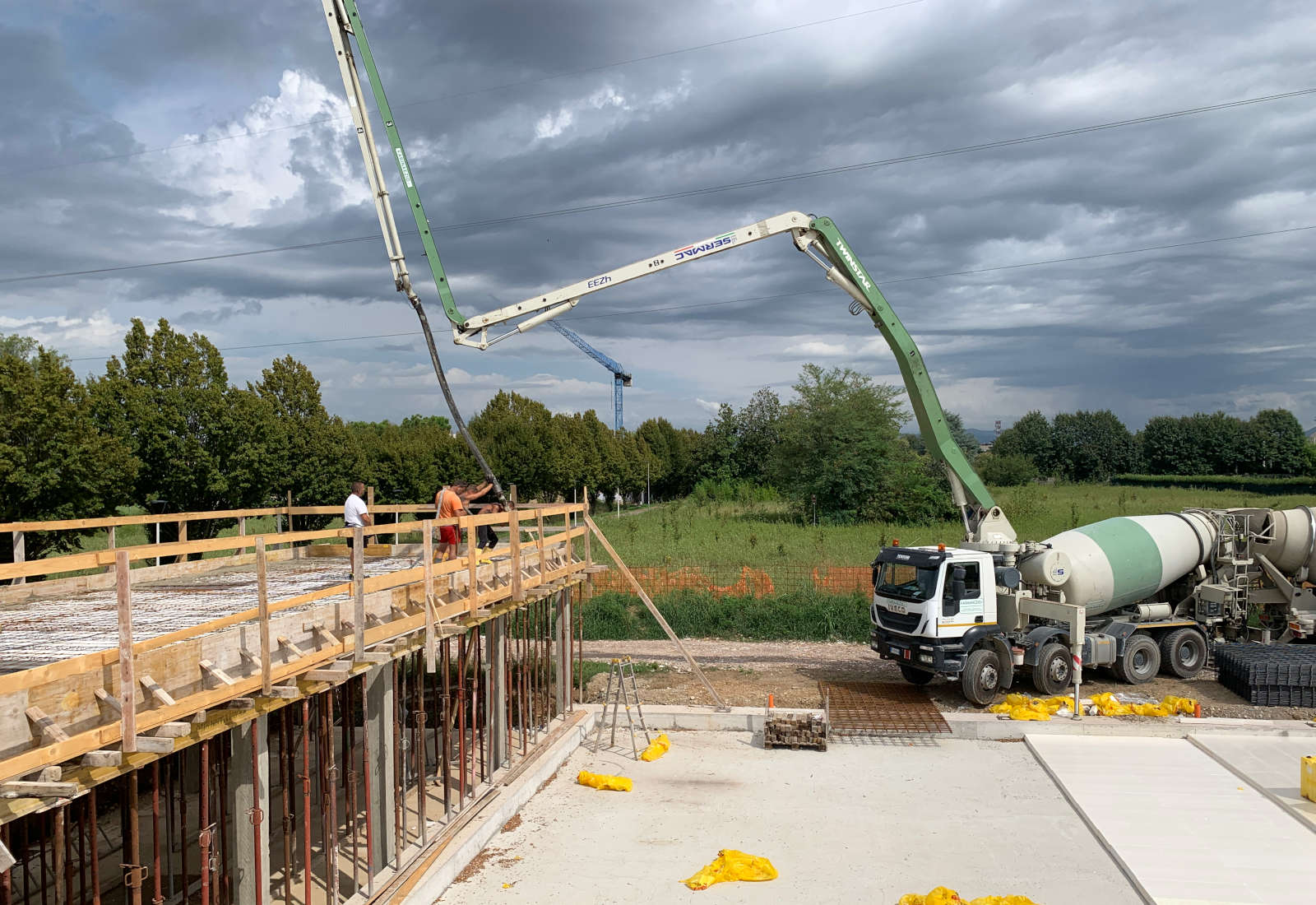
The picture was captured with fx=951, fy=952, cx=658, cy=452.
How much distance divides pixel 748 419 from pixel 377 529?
280 feet

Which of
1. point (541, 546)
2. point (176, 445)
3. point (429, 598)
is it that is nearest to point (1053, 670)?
point (541, 546)

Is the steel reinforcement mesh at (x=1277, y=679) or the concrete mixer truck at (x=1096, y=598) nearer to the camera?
the concrete mixer truck at (x=1096, y=598)

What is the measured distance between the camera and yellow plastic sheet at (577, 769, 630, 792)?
14.0 m

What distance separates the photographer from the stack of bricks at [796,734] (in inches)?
631

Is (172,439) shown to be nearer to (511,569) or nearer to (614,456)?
(511,569)

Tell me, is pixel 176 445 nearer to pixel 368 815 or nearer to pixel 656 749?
pixel 656 749

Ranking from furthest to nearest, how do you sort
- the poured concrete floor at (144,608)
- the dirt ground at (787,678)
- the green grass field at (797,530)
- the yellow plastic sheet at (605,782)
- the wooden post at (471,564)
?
the green grass field at (797,530), the dirt ground at (787,678), the yellow plastic sheet at (605,782), the wooden post at (471,564), the poured concrete floor at (144,608)

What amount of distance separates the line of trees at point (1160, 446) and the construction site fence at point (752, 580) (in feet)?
203

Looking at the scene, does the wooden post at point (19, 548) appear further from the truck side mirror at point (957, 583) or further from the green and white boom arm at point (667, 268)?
the truck side mirror at point (957, 583)

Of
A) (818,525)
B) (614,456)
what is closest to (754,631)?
(818,525)

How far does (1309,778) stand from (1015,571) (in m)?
5.64

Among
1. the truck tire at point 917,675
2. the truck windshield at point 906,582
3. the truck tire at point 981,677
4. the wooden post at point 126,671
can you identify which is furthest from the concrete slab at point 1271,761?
the wooden post at point 126,671

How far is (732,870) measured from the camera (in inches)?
426

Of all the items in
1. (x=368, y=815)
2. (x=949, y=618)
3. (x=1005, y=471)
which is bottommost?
(x=368, y=815)
